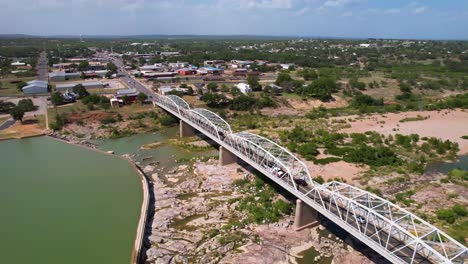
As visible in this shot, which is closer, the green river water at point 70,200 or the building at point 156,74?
the green river water at point 70,200

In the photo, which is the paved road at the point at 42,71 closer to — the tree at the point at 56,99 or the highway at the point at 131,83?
the highway at the point at 131,83

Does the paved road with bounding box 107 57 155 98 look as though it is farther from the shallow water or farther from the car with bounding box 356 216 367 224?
the car with bounding box 356 216 367 224

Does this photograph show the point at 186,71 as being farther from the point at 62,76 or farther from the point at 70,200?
the point at 70,200

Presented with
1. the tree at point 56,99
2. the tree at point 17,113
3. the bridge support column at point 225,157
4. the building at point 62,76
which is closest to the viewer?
the bridge support column at point 225,157

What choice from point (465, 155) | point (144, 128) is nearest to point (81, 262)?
point (144, 128)

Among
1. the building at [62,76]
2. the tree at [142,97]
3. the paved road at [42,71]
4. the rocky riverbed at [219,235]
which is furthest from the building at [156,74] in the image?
the rocky riverbed at [219,235]

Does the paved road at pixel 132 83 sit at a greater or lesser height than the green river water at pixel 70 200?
greater

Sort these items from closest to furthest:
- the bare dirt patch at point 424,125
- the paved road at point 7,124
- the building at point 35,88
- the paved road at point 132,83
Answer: the bare dirt patch at point 424,125
the paved road at point 7,124
the building at point 35,88
the paved road at point 132,83

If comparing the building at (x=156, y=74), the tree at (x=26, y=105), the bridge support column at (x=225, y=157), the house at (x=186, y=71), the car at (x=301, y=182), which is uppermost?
the house at (x=186, y=71)
